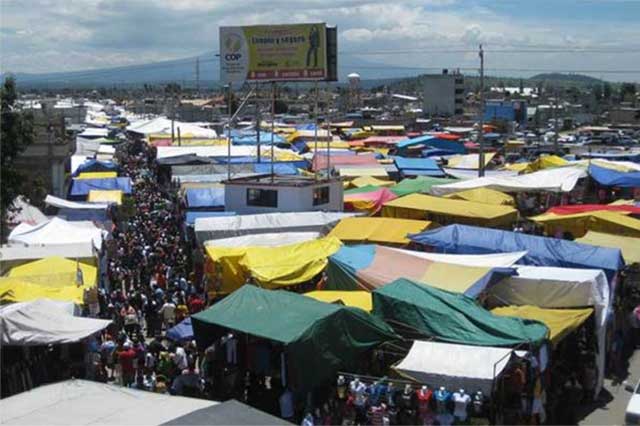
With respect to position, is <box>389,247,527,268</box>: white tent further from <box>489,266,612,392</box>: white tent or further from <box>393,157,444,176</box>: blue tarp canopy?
<box>393,157,444,176</box>: blue tarp canopy

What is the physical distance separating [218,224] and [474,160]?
62.1 ft

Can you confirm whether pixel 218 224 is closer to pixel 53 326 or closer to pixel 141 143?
pixel 53 326

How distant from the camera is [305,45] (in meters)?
22.2

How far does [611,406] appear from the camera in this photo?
10453 millimetres

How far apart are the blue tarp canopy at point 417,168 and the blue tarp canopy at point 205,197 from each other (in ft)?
29.2

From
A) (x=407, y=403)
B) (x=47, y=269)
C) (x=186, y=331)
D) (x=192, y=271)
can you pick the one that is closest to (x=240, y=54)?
(x=192, y=271)

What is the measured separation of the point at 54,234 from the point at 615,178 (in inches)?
622

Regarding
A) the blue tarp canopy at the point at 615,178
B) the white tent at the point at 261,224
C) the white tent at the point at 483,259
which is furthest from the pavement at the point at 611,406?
the blue tarp canopy at the point at 615,178

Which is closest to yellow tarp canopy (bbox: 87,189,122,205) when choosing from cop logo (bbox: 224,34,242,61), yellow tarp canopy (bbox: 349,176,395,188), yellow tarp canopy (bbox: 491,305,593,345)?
cop logo (bbox: 224,34,242,61)

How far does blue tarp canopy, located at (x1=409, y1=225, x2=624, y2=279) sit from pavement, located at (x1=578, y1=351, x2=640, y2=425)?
1.78 meters

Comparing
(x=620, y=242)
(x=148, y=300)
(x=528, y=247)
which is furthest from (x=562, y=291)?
(x=148, y=300)

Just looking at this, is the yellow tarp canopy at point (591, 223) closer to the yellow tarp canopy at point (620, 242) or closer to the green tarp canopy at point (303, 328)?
the yellow tarp canopy at point (620, 242)

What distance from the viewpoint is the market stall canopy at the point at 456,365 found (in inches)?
331

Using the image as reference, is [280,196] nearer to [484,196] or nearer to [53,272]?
[484,196]
